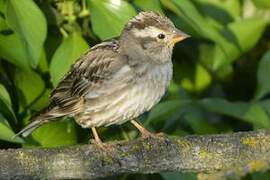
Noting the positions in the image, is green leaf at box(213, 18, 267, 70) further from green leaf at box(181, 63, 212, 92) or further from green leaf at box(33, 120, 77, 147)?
green leaf at box(33, 120, 77, 147)

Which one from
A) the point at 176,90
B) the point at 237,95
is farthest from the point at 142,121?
the point at 237,95

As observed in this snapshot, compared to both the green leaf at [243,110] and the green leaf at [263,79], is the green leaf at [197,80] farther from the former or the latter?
the green leaf at [243,110]

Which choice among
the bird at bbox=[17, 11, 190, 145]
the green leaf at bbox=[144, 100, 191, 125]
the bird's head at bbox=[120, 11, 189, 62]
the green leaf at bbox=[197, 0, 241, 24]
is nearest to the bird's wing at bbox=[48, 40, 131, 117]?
the bird at bbox=[17, 11, 190, 145]

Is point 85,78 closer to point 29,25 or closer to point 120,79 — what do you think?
point 120,79

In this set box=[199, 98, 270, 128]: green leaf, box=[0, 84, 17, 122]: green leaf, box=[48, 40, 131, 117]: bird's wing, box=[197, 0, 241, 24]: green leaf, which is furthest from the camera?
box=[197, 0, 241, 24]: green leaf

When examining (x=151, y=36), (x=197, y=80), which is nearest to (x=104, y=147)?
(x=151, y=36)

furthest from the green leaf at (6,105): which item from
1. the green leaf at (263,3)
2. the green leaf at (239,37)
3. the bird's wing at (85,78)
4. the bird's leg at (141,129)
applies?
the green leaf at (263,3)
